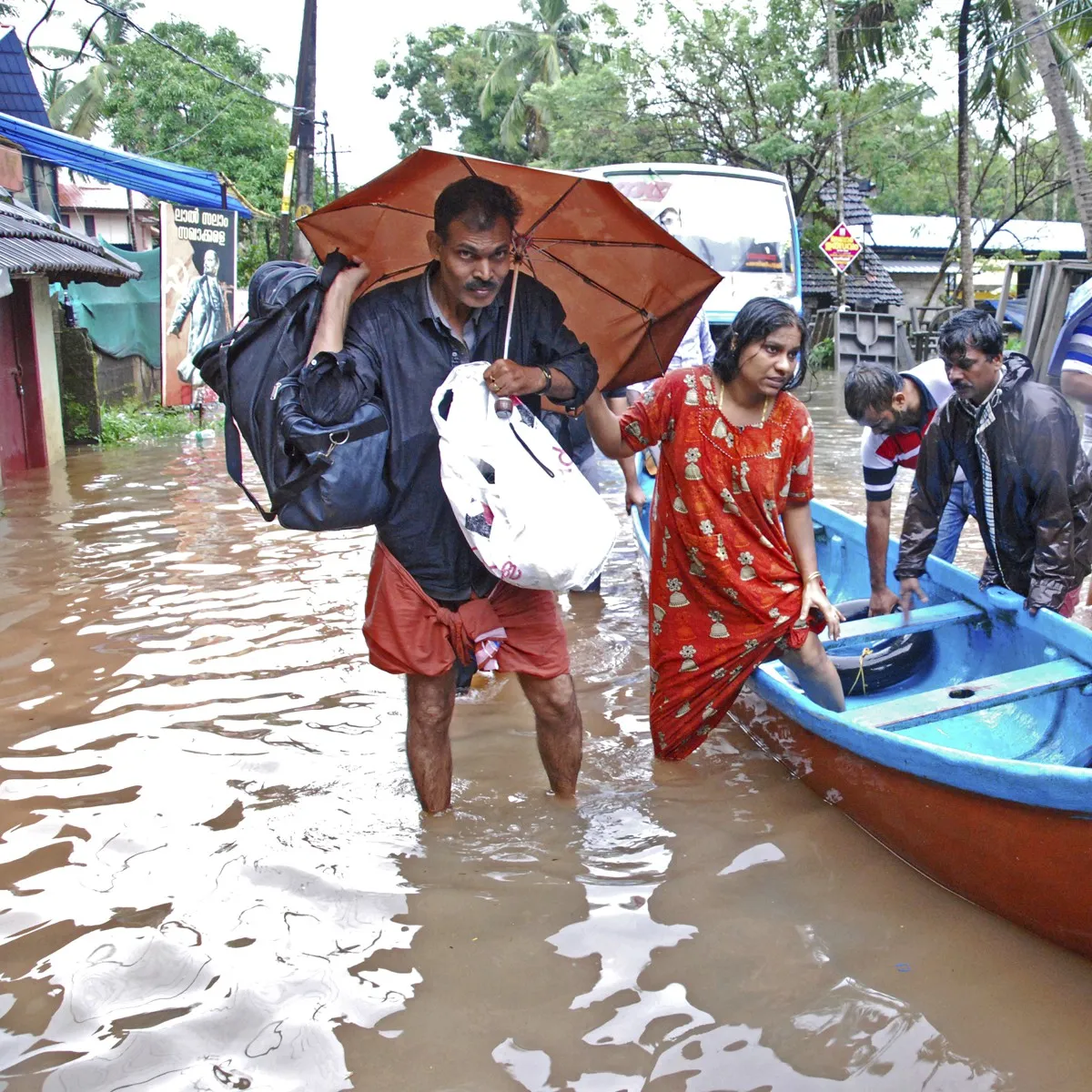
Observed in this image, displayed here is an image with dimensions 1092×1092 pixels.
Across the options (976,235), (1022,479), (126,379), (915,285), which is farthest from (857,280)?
(1022,479)

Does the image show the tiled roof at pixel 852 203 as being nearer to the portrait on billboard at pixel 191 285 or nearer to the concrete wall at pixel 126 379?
the portrait on billboard at pixel 191 285

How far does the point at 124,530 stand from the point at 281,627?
2801 millimetres

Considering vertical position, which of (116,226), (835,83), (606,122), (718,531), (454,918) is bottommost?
(454,918)

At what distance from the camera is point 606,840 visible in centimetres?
348

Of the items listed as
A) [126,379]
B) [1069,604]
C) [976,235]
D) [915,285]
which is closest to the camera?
[1069,604]

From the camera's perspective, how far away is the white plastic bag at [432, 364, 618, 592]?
2840mm

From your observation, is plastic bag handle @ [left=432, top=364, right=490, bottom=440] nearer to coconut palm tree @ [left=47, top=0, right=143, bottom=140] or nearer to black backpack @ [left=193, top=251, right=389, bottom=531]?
black backpack @ [left=193, top=251, right=389, bottom=531]

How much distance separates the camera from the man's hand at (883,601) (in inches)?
173

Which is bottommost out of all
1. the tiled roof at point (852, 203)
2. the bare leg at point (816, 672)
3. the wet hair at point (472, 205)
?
the bare leg at point (816, 672)

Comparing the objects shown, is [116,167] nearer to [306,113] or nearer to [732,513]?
[306,113]

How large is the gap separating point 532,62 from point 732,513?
30816mm

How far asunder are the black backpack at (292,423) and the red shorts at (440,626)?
216mm

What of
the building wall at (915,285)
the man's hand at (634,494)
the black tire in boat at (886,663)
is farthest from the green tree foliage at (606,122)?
the black tire in boat at (886,663)

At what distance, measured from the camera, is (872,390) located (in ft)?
14.1
